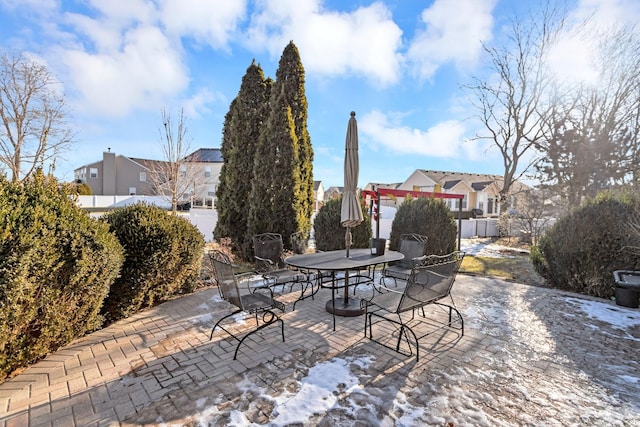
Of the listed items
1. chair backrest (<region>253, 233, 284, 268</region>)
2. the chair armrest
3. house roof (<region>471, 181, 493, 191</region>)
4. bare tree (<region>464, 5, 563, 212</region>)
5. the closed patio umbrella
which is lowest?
the chair armrest

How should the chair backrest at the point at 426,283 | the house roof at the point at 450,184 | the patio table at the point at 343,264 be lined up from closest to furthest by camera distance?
the chair backrest at the point at 426,283 → the patio table at the point at 343,264 → the house roof at the point at 450,184

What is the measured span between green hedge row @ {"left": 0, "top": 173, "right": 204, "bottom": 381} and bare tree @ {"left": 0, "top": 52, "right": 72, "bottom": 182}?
11.9m

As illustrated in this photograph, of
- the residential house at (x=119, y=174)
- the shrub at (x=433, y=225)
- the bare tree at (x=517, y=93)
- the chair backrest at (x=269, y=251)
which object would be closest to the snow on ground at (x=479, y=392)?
the chair backrest at (x=269, y=251)

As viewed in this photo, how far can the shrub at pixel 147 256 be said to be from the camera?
409cm

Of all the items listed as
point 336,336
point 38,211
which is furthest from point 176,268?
point 336,336

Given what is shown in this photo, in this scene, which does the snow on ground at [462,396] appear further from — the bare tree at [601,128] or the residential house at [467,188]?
the residential house at [467,188]

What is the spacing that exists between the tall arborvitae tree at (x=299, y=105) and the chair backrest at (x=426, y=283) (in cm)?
471

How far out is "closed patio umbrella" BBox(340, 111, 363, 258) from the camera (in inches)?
179

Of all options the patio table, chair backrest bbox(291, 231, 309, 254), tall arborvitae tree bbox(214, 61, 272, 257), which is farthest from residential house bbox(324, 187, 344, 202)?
the patio table

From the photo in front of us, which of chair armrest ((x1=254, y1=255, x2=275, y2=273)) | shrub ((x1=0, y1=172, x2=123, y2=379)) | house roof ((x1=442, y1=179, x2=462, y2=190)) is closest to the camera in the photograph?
shrub ((x1=0, y1=172, x2=123, y2=379))

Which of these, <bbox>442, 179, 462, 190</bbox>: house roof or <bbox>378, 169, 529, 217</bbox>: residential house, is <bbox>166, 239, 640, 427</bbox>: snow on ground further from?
<bbox>442, 179, 462, 190</bbox>: house roof

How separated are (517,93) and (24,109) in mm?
24102

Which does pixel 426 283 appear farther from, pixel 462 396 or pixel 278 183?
pixel 278 183

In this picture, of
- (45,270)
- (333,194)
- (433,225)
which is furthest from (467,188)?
(45,270)
